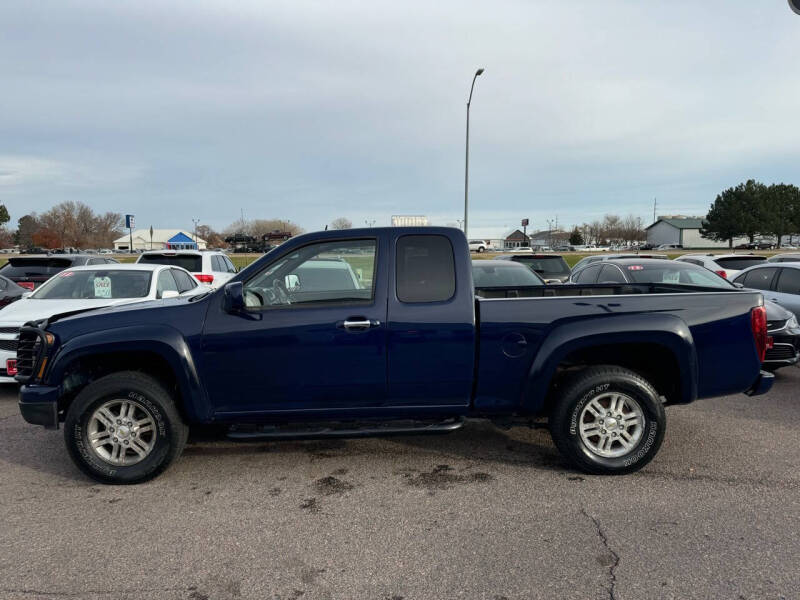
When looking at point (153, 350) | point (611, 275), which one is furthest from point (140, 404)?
point (611, 275)

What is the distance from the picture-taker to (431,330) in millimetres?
3967

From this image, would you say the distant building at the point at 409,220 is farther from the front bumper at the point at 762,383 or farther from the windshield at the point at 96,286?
the windshield at the point at 96,286

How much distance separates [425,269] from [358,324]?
67cm

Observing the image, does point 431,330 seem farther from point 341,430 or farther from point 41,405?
point 41,405

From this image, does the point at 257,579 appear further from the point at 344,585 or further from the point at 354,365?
the point at 354,365

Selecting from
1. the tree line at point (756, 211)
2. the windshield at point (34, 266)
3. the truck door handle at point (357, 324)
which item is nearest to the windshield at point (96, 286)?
the windshield at point (34, 266)

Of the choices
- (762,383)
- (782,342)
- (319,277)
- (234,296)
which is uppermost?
(319,277)

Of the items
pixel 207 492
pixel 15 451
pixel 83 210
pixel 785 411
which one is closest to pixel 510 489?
pixel 207 492

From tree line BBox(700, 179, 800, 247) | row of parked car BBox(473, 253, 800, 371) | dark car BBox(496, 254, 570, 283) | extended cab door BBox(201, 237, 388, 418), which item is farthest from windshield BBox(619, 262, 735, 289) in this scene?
tree line BBox(700, 179, 800, 247)

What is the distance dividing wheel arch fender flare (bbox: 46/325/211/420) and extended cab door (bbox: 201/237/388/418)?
3.8 inches

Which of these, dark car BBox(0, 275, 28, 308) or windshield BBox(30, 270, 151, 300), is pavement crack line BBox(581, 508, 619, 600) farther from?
dark car BBox(0, 275, 28, 308)

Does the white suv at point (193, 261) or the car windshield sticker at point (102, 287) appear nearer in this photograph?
the car windshield sticker at point (102, 287)

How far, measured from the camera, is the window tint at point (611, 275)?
352 inches

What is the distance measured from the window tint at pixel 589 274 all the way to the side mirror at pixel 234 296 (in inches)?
290
